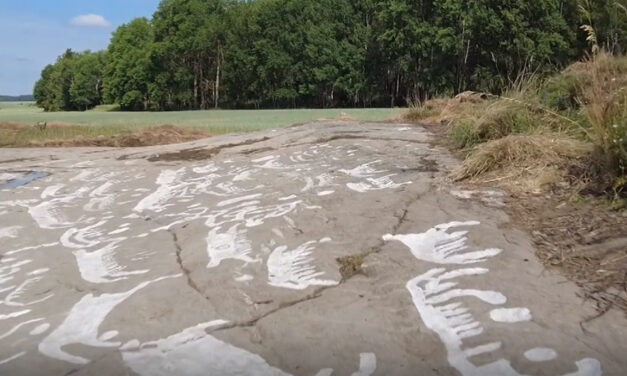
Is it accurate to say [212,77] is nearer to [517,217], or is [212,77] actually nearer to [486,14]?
[486,14]

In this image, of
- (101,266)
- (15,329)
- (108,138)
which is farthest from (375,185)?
(108,138)

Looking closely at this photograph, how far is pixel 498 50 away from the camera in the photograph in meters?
47.4

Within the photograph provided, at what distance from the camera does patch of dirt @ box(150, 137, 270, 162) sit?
9.88 meters

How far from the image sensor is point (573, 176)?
5.20m

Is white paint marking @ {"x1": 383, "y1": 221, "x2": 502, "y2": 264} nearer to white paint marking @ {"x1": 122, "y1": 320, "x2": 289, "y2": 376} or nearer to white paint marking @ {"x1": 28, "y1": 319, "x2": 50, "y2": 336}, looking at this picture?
white paint marking @ {"x1": 122, "y1": 320, "x2": 289, "y2": 376}

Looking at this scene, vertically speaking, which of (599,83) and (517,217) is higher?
(599,83)

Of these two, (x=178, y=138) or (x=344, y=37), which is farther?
(x=344, y=37)

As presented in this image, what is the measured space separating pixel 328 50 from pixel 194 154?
159ft

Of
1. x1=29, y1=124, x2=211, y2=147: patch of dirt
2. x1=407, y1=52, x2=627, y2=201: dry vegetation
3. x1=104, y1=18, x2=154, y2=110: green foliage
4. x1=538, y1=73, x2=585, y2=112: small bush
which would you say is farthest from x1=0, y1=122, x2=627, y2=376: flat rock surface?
x1=104, y1=18, x2=154, y2=110: green foliage

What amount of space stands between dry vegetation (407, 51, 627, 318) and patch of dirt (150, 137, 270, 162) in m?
4.33

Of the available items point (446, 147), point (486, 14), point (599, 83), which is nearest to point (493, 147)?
point (599, 83)

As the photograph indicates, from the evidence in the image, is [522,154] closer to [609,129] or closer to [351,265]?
[609,129]

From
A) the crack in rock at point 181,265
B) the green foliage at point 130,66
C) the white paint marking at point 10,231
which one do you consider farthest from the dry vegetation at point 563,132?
the green foliage at point 130,66

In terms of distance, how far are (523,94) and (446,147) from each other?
1.24 metres
